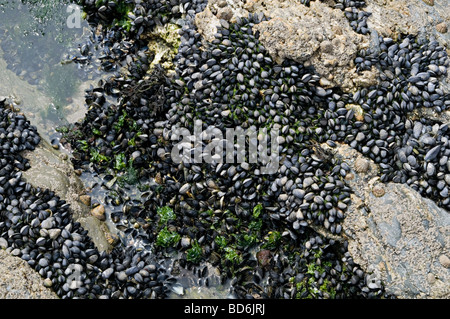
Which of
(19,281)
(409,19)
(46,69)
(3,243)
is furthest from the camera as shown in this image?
(46,69)

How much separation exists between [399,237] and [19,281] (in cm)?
420

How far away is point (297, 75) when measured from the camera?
578cm

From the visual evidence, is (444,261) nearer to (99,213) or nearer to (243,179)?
(243,179)

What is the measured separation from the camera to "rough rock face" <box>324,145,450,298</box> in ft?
17.0

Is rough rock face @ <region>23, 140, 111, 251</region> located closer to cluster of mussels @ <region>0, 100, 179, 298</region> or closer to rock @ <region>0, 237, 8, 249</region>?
cluster of mussels @ <region>0, 100, 179, 298</region>

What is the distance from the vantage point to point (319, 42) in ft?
18.8

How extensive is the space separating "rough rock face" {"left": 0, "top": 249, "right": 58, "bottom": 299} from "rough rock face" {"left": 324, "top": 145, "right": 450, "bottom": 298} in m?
3.46

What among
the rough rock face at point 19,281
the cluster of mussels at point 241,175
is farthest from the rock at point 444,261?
the rough rock face at point 19,281

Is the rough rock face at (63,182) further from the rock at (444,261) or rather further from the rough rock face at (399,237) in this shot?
the rock at (444,261)

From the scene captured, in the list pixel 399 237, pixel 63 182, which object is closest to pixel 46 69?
pixel 63 182

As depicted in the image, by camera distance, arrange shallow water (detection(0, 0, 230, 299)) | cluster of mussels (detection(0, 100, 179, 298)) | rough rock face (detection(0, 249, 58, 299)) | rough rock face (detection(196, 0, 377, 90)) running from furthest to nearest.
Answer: shallow water (detection(0, 0, 230, 299))
rough rock face (detection(196, 0, 377, 90))
cluster of mussels (detection(0, 100, 179, 298))
rough rock face (detection(0, 249, 58, 299))

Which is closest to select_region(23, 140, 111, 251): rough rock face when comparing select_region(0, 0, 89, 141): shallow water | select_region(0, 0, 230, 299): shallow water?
select_region(0, 0, 230, 299): shallow water

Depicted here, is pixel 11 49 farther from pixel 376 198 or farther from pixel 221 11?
pixel 376 198

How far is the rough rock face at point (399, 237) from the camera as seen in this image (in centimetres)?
518
